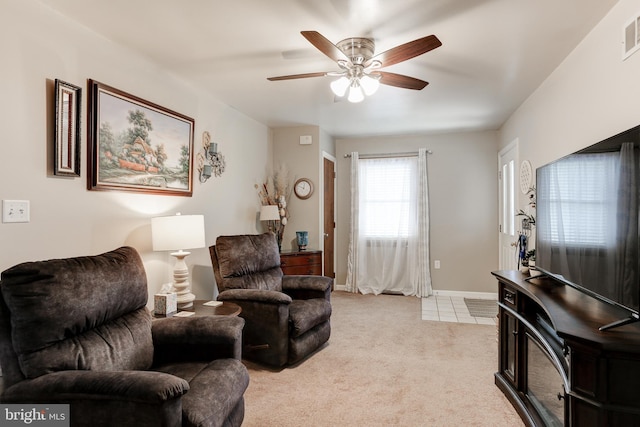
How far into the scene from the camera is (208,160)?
147 inches

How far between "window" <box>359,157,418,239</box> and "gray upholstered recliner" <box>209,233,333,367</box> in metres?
2.33

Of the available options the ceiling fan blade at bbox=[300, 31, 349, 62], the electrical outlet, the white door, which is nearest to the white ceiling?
the ceiling fan blade at bbox=[300, 31, 349, 62]

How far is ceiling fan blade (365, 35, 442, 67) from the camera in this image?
1996 mm

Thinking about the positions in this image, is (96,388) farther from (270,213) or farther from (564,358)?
(270,213)

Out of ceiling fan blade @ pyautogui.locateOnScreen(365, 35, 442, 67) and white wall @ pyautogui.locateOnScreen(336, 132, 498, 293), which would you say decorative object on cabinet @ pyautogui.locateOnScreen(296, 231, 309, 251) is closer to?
white wall @ pyautogui.locateOnScreen(336, 132, 498, 293)

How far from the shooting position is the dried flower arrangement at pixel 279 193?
4898mm

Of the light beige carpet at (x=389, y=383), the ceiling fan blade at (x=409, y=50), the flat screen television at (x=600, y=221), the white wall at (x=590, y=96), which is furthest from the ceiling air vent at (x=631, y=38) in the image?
the light beige carpet at (x=389, y=383)

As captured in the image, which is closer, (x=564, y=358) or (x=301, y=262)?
(x=564, y=358)

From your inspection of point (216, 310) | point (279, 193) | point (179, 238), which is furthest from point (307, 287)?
point (279, 193)

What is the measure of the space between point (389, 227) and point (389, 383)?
3.19 m

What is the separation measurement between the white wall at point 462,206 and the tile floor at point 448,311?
0.34 m

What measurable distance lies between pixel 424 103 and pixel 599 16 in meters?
1.85

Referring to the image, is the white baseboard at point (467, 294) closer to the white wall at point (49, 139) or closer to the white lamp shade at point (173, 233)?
the white wall at point (49, 139)

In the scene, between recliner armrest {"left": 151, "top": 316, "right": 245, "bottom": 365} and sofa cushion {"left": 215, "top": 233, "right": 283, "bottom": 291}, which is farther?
sofa cushion {"left": 215, "top": 233, "right": 283, "bottom": 291}
